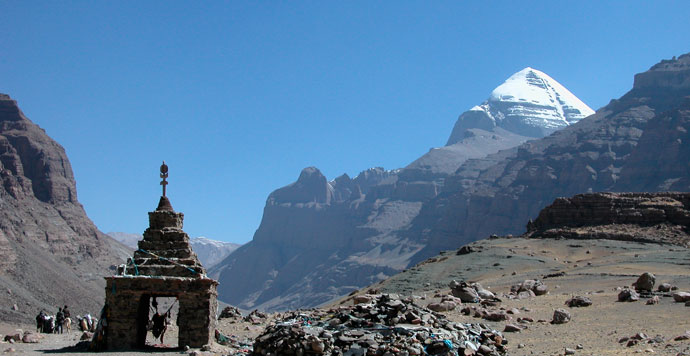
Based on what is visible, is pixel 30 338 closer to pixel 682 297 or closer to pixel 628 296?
pixel 628 296

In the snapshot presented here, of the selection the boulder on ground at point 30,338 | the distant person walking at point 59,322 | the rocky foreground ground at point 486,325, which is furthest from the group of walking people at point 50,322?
the boulder on ground at point 30,338

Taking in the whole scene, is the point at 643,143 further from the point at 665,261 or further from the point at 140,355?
the point at 140,355

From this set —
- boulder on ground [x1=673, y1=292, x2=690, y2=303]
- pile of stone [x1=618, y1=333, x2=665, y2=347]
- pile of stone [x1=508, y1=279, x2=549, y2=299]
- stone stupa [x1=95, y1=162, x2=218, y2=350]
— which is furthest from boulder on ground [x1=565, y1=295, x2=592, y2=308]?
stone stupa [x1=95, y1=162, x2=218, y2=350]

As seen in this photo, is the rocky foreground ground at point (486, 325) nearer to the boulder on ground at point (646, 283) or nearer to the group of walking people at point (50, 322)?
the boulder on ground at point (646, 283)

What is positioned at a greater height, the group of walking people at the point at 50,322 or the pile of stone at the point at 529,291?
the pile of stone at the point at 529,291

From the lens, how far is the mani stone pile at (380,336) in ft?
65.4

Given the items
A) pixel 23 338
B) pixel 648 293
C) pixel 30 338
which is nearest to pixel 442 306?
pixel 648 293

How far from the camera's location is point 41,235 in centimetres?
13712

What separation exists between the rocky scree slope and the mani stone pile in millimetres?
69378

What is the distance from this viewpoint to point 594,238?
254 ft

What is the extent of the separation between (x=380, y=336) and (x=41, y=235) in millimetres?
130479

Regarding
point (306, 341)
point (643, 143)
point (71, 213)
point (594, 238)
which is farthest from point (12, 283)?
point (643, 143)

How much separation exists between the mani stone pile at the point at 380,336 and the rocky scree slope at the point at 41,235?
69.4 m

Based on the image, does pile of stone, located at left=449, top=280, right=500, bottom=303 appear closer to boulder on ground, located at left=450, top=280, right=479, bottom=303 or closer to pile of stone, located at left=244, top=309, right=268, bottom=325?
boulder on ground, located at left=450, top=280, right=479, bottom=303
